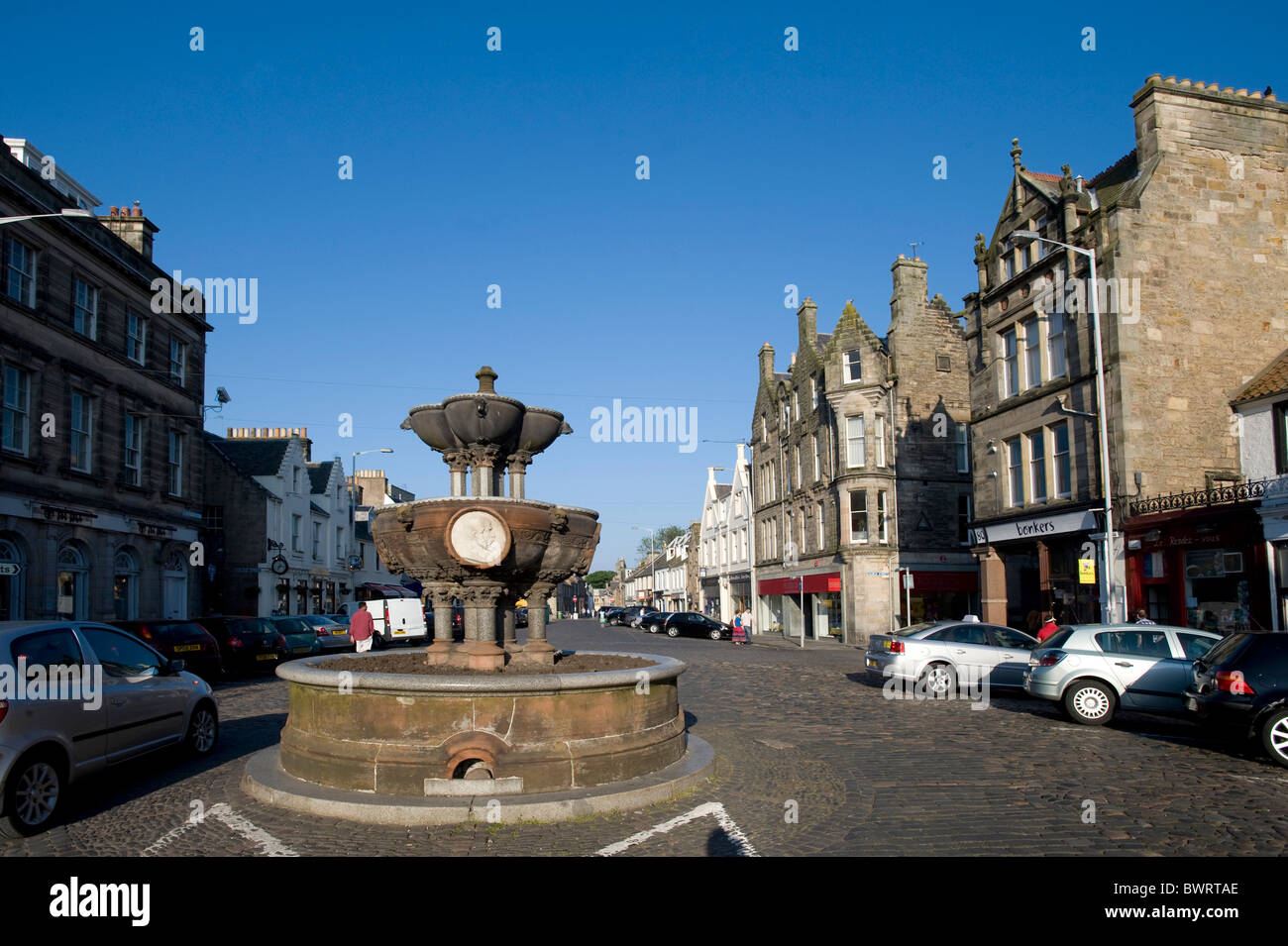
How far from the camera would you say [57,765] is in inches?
285

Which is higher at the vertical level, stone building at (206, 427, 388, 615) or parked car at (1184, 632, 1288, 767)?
stone building at (206, 427, 388, 615)

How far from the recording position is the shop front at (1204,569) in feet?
63.3

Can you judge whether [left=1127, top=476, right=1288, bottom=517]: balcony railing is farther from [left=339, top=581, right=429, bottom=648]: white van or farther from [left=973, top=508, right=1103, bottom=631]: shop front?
[left=339, top=581, right=429, bottom=648]: white van

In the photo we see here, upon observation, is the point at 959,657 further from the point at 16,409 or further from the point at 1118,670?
the point at 16,409

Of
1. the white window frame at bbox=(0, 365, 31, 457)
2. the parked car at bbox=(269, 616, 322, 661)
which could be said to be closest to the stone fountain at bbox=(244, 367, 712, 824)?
the parked car at bbox=(269, 616, 322, 661)

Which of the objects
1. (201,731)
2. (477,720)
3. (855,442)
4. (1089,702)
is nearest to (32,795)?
(201,731)

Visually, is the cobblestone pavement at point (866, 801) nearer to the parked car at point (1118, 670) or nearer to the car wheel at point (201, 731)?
the car wheel at point (201, 731)

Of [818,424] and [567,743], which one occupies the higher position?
[818,424]

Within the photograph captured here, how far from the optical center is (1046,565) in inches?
1022

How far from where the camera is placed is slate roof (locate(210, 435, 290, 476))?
4347 centimetres

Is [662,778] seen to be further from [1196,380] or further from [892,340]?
[892,340]

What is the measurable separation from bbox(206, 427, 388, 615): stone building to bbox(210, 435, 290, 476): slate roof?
0.05 metres
